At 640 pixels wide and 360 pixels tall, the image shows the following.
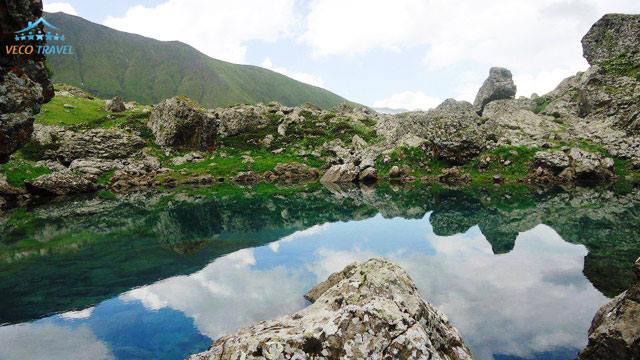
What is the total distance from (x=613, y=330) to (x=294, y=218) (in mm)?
36256

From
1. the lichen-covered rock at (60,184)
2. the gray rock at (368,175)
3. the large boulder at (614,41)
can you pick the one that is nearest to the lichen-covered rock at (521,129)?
the large boulder at (614,41)

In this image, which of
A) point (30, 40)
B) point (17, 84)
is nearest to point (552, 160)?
point (30, 40)

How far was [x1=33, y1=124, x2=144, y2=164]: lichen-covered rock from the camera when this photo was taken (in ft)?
267

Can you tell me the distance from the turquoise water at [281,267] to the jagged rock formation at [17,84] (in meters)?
9.82

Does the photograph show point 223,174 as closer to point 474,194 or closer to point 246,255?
point 474,194

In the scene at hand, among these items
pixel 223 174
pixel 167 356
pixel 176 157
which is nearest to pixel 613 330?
pixel 167 356

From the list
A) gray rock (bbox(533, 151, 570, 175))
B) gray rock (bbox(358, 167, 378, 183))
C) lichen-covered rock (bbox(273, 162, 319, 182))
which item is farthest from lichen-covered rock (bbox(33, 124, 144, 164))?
gray rock (bbox(533, 151, 570, 175))

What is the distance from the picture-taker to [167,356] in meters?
17.1

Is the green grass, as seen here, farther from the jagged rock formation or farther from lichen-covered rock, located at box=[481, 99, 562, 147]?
lichen-covered rock, located at box=[481, 99, 562, 147]

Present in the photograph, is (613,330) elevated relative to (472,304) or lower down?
elevated

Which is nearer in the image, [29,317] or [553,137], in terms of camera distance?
[29,317]

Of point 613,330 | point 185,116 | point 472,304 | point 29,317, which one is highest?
point 185,116

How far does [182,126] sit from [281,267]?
239 feet

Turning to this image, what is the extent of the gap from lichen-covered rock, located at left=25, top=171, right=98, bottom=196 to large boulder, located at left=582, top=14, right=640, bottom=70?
11845 centimetres
